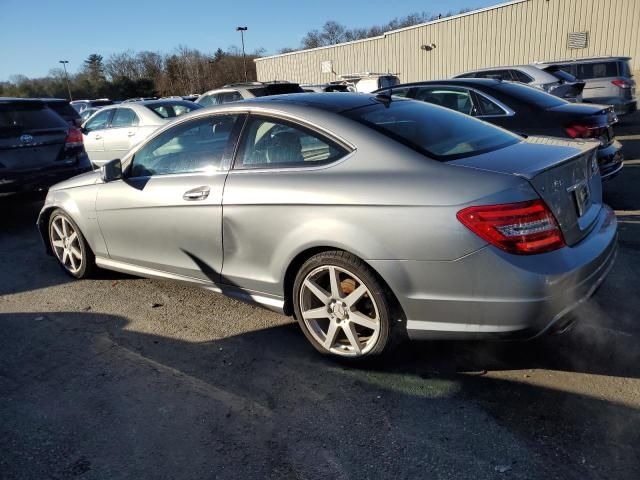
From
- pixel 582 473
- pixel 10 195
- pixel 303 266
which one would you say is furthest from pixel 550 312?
pixel 10 195

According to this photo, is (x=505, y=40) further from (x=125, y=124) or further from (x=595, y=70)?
(x=125, y=124)

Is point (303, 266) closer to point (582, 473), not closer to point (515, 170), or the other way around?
point (515, 170)

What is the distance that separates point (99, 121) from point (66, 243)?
7.74 metres

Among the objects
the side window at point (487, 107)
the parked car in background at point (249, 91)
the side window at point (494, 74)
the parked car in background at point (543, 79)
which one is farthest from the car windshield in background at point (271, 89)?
the side window at point (487, 107)

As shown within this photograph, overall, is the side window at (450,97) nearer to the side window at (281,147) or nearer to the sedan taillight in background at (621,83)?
the side window at (281,147)

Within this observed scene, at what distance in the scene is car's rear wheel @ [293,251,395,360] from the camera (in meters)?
2.83

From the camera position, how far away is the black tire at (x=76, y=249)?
4.65 meters

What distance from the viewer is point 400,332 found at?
9.45 feet

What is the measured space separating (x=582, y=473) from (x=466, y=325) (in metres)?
0.79

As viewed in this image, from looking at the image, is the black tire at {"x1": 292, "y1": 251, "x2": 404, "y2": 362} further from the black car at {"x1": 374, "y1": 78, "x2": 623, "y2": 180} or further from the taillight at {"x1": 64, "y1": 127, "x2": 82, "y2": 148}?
the taillight at {"x1": 64, "y1": 127, "x2": 82, "y2": 148}

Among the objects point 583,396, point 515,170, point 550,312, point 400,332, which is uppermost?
point 515,170

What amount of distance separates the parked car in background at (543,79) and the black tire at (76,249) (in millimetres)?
9544

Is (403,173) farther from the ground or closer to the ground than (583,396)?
farther from the ground

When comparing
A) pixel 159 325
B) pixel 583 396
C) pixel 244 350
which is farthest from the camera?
pixel 159 325
